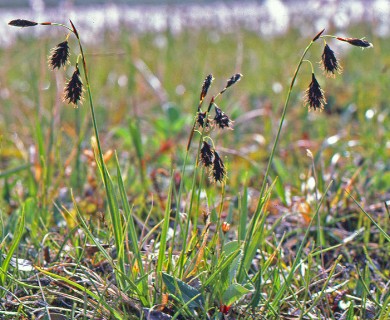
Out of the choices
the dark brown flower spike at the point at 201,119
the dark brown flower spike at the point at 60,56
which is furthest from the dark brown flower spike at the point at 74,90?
the dark brown flower spike at the point at 201,119

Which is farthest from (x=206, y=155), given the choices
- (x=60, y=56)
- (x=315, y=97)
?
(x=60, y=56)

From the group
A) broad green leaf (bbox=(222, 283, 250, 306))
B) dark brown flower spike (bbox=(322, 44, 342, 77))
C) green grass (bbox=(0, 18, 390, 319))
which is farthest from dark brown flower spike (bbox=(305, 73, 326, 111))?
broad green leaf (bbox=(222, 283, 250, 306))

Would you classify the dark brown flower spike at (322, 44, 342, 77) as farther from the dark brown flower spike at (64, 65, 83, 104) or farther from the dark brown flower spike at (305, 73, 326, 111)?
the dark brown flower spike at (64, 65, 83, 104)

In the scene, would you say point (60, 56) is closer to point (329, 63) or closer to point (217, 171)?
point (217, 171)

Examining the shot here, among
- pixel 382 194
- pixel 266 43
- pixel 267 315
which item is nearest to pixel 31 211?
pixel 267 315

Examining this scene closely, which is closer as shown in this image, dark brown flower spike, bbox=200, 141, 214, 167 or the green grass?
dark brown flower spike, bbox=200, 141, 214, 167

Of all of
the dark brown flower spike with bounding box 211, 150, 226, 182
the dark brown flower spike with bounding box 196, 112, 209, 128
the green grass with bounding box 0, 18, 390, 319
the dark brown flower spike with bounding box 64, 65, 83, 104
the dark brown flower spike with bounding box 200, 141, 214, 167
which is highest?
the dark brown flower spike with bounding box 64, 65, 83, 104

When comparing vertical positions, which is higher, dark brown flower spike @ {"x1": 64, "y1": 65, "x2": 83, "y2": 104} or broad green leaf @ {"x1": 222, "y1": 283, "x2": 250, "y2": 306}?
dark brown flower spike @ {"x1": 64, "y1": 65, "x2": 83, "y2": 104}

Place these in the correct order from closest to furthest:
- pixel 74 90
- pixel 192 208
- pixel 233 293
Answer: pixel 74 90 → pixel 233 293 → pixel 192 208

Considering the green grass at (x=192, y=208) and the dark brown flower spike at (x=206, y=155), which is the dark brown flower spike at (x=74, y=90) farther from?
the dark brown flower spike at (x=206, y=155)
